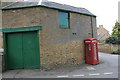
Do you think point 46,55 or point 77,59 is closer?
point 46,55

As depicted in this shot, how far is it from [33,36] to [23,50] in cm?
114

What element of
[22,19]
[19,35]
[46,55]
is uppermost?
[22,19]

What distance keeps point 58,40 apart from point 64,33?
2.81 feet

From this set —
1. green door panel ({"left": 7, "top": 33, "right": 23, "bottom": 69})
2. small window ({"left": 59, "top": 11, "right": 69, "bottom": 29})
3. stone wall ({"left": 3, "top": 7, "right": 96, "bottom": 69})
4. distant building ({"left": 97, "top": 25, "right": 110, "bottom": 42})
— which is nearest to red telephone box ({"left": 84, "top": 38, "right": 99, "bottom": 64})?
stone wall ({"left": 3, "top": 7, "right": 96, "bottom": 69})

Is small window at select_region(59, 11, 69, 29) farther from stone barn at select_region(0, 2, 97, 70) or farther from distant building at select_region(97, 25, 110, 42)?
distant building at select_region(97, 25, 110, 42)

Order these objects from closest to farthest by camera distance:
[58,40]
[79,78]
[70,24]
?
[79,78] → [58,40] → [70,24]

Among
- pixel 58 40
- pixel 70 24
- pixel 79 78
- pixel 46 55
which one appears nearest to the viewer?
pixel 79 78

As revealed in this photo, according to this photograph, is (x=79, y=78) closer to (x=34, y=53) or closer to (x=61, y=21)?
(x=34, y=53)

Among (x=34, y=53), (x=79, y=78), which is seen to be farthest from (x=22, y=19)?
(x=79, y=78)

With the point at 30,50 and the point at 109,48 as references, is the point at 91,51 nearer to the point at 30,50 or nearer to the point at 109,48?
the point at 30,50

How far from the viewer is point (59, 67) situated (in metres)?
15.5

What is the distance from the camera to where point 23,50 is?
15.2 meters

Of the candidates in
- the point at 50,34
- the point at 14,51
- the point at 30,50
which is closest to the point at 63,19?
the point at 50,34

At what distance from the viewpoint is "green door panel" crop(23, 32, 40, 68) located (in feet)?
48.9
